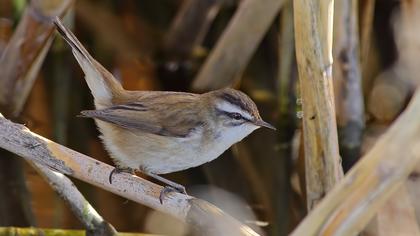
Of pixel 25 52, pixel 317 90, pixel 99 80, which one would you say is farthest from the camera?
pixel 25 52

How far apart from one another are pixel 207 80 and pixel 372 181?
3.59m

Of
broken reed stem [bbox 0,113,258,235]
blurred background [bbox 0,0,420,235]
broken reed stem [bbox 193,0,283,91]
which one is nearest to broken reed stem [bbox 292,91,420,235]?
broken reed stem [bbox 0,113,258,235]

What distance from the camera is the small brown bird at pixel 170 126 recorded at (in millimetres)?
3850

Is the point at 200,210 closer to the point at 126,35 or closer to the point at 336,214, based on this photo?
the point at 336,214

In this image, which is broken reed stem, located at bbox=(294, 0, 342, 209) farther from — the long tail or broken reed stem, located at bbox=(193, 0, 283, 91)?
broken reed stem, located at bbox=(193, 0, 283, 91)

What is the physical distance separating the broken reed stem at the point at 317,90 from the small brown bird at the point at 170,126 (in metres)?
0.21

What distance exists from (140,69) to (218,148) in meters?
2.91

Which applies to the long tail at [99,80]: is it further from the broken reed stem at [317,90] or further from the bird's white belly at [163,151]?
the broken reed stem at [317,90]

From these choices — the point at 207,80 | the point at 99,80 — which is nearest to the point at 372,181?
the point at 99,80

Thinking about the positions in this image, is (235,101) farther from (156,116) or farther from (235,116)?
(156,116)

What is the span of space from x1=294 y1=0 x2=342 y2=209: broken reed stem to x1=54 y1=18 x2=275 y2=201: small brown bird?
0.69ft

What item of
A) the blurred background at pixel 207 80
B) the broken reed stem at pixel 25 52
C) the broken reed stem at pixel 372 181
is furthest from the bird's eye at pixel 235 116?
the broken reed stem at pixel 25 52

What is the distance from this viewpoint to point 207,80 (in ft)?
20.6

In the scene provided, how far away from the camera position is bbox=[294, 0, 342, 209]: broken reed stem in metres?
3.70
